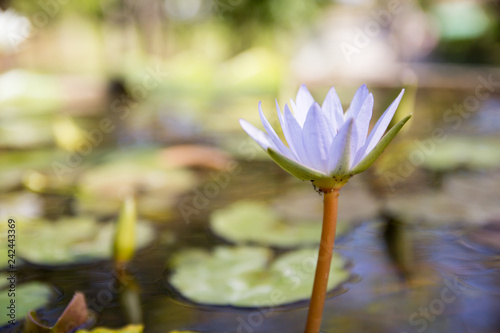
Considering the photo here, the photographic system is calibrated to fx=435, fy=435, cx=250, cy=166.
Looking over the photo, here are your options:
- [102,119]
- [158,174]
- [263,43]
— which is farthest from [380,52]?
[158,174]

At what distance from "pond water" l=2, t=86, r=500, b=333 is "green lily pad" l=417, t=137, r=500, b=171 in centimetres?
18

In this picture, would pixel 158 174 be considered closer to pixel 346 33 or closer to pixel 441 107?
pixel 441 107

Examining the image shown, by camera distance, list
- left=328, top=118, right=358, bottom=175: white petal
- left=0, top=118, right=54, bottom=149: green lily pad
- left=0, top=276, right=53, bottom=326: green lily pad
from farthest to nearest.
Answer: left=0, top=118, right=54, bottom=149: green lily pad, left=0, top=276, right=53, bottom=326: green lily pad, left=328, top=118, right=358, bottom=175: white petal

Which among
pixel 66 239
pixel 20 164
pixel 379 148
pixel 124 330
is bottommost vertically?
pixel 124 330

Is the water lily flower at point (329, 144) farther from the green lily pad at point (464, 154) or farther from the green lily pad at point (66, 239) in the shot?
the green lily pad at point (464, 154)

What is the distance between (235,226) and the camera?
3.24 ft

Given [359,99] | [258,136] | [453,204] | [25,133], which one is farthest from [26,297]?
[25,133]

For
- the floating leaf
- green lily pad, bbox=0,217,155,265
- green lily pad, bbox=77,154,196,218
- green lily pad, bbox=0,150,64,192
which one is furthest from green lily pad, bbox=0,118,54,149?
the floating leaf

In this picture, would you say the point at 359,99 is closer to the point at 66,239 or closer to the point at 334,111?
the point at 334,111

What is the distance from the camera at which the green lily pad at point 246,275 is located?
677 mm

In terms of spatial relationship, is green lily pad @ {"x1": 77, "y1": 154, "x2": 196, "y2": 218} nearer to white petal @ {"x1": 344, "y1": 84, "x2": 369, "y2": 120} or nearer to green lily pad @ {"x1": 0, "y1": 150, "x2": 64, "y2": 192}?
green lily pad @ {"x1": 0, "y1": 150, "x2": 64, "y2": 192}

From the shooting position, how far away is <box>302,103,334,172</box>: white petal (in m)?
0.43

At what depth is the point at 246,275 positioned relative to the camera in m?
0.75

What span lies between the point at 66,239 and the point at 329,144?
687mm
